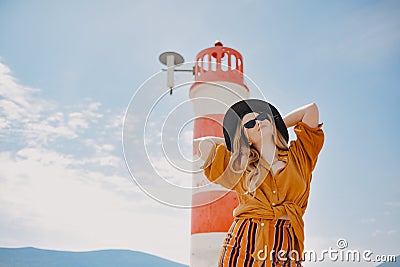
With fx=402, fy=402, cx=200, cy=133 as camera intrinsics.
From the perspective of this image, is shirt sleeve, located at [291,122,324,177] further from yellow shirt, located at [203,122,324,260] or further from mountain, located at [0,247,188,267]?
mountain, located at [0,247,188,267]

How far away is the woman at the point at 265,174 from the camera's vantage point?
1903 millimetres

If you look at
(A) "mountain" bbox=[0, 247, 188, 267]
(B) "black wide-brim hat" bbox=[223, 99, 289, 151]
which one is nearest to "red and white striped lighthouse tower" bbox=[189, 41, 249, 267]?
(B) "black wide-brim hat" bbox=[223, 99, 289, 151]

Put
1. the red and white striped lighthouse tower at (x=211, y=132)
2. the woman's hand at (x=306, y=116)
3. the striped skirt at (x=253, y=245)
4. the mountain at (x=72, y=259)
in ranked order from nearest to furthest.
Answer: the striped skirt at (x=253, y=245)
the woman's hand at (x=306, y=116)
the red and white striped lighthouse tower at (x=211, y=132)
the mountain at (x=72, y=259)

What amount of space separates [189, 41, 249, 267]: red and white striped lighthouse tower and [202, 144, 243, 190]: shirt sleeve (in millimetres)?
2172

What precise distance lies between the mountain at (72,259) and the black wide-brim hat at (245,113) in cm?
789

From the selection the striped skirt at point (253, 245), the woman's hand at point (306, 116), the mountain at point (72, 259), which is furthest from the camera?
the mountain at point (72, 259)

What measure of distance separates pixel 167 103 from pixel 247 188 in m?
0.74

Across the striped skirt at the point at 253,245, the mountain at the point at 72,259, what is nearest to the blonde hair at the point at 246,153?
the striped skirt at the point at 253,245

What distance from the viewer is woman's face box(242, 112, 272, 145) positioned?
2.10 m

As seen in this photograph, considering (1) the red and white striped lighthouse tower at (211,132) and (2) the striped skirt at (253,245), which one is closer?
(2) the striped skirt at (253,245)

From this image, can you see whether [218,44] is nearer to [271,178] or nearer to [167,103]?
[167,103]

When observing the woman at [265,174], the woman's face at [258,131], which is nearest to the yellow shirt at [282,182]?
the woman at [265,174]

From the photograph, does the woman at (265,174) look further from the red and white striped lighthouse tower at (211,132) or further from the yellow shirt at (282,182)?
the red and white striped lighthouse tower at (211,132)

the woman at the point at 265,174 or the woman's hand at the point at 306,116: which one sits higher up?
the woman's hand at the point at 306,116
